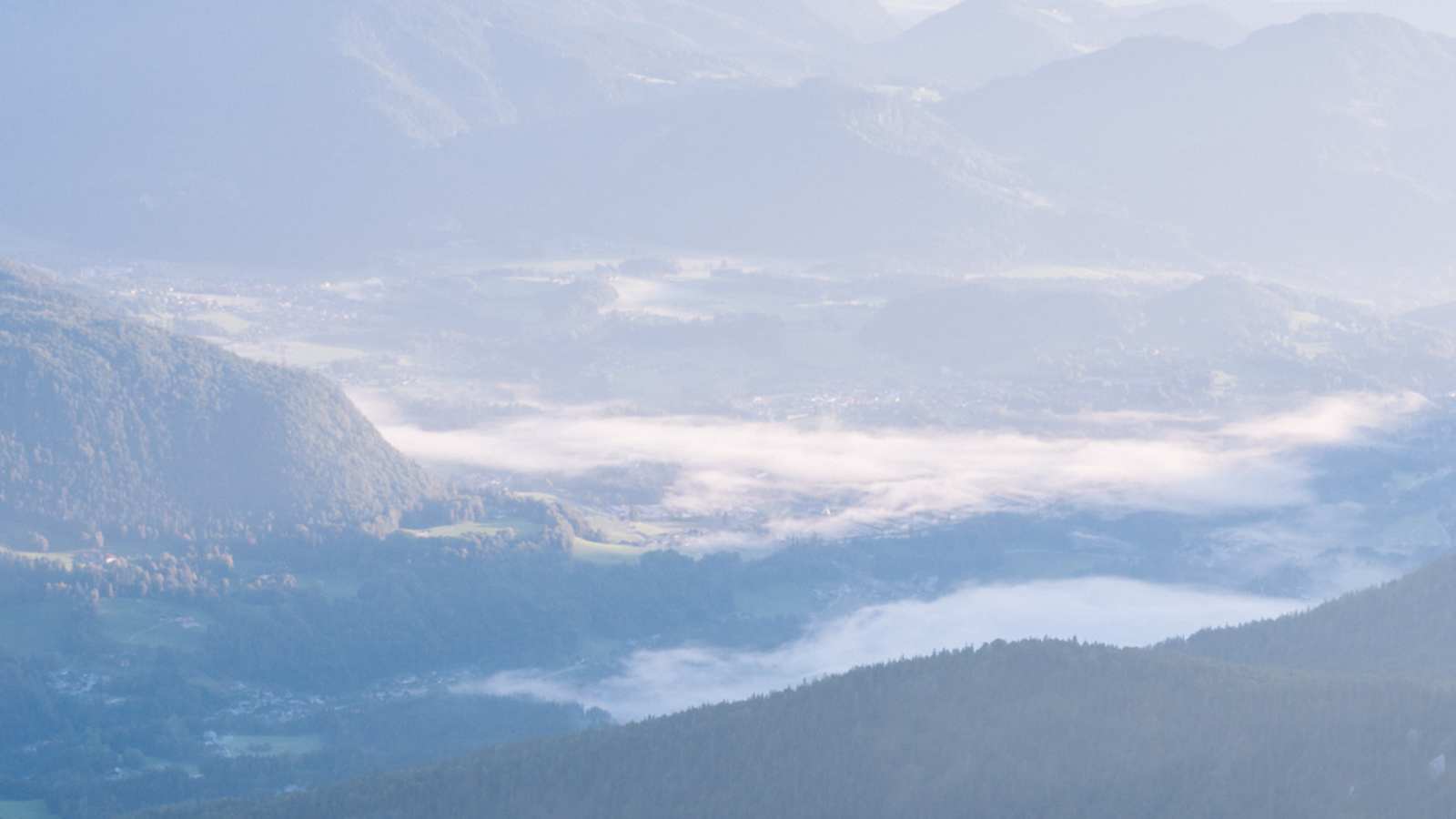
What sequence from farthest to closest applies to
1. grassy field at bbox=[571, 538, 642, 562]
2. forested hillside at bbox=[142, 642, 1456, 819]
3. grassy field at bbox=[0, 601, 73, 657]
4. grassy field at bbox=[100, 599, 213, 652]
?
grassy field at bbox=[571, 538, 642, 562]
grassy field at bbox=[100, 599, 213, 652]
grassy field at bbox=[0, 601, 73, 657]
forested hillside at bbox=[142, 642, 1456, 819]

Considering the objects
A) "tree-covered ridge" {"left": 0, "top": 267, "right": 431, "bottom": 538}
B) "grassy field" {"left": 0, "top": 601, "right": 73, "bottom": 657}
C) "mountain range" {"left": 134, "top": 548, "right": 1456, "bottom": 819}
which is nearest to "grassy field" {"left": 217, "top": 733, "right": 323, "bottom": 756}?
"grassy field" {"left": 0, "top": 601, "right": 73, "bottom": 657}

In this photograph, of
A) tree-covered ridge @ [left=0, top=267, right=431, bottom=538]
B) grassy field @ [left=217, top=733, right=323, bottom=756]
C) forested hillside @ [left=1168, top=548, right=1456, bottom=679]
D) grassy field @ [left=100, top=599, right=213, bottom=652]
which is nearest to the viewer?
forested hillside @ [left=1168, top=548, right=1456, bottom=679]

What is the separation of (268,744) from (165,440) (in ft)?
93.2

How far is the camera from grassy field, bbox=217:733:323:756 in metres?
93.4

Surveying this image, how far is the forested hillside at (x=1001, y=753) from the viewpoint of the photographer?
66312 mm

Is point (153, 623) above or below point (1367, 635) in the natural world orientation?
above

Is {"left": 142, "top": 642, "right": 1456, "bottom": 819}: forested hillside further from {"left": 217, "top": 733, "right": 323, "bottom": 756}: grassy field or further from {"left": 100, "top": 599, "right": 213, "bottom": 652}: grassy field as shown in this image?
{"left": 100, "top": 599, "right": 213, "bottom": 652}: grassy field

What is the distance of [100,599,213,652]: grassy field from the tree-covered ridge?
9.64 meters

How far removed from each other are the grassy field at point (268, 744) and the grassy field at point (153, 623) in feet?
26.6

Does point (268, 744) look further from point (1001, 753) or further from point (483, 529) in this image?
point (1001, 753)

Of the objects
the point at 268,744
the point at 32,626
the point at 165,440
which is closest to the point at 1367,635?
the point at 268,744

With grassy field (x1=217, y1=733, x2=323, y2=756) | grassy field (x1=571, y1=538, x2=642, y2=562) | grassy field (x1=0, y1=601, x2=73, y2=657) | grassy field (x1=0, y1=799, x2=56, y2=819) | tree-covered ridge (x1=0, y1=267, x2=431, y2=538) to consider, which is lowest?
grassy field (x1=0, y1=799, x2=56, y2=819)

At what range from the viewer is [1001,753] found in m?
70.5

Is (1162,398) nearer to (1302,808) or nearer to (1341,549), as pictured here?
(1341,549)
